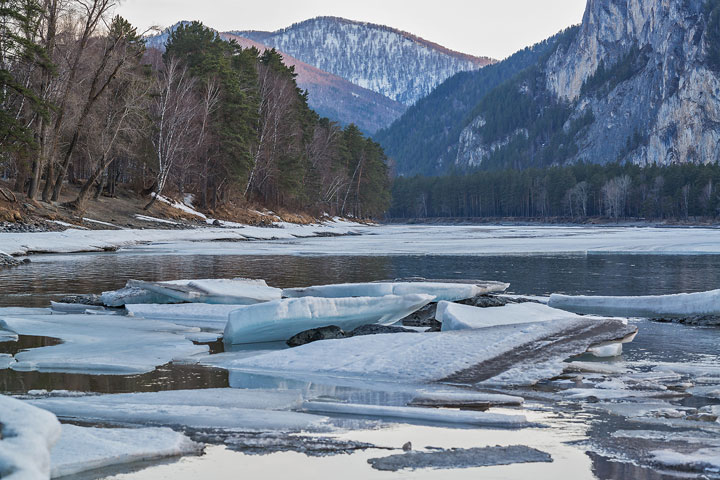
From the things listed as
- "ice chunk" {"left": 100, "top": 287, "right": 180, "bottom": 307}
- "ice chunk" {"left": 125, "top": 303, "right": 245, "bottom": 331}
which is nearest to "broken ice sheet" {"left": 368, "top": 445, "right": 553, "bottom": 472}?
"ice chunk" {"left": 125, "top": 303, "right": 245, "bottom": 331}

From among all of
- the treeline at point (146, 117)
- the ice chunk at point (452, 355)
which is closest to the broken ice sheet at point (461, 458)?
the ice chunk at point (452, 355)

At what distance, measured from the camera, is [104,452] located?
401cm

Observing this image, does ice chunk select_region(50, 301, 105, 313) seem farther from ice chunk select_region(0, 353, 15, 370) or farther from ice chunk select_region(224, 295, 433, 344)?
ice chunk select_region(0, 353, 15, 370)

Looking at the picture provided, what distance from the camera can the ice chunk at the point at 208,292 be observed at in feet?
39.0

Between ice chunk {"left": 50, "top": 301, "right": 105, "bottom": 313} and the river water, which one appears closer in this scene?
the river water

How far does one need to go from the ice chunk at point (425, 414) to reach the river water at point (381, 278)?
0.57 feet

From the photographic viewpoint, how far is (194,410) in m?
5.29

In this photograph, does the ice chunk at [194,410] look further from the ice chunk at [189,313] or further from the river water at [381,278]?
the ice chunk at [189,313]

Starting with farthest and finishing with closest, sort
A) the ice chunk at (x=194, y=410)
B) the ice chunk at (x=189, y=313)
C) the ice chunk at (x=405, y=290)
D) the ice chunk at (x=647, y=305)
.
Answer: the ice chunk at (x=405, y=290) → the ice chunk at (x=647, y=305) → the ice chunk at (x=189, y=313) → the ice chunk at (x=194, y=410)

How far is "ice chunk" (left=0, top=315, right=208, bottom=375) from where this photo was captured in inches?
278

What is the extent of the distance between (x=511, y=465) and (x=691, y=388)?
9.34 feet

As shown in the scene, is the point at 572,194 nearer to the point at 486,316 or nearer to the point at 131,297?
the point at 131,297

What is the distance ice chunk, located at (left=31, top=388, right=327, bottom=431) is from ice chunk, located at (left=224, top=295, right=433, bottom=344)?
285 cm

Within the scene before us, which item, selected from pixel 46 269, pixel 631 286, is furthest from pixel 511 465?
pixel 46 269
